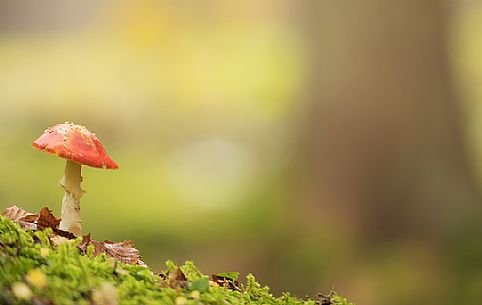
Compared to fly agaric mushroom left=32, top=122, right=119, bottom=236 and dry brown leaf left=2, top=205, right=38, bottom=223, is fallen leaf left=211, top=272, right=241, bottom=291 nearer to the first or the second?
fly agaric mushroom left=32, top=122, right=119, bottom=236

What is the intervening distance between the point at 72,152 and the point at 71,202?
0.83 feet

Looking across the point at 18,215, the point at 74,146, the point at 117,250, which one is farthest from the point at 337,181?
the point at 74,146

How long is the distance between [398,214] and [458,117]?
1156mm

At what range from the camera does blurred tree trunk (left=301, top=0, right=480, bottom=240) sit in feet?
26.1

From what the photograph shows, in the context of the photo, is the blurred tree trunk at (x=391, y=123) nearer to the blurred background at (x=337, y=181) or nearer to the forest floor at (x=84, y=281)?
the blurred background at (x=337, y=181)

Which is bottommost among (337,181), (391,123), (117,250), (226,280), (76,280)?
(76,280)

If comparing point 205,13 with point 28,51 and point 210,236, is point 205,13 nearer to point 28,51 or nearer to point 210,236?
point 28,51

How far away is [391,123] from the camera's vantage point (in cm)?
805

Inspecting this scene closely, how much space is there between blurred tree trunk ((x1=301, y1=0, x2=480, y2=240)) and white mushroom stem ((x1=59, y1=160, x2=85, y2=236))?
554 cm

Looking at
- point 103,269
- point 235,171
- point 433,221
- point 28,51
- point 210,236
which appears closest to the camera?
point 103,269

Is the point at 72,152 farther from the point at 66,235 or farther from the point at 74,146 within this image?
the point at 66,235

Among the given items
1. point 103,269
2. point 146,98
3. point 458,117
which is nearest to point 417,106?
point 458,117

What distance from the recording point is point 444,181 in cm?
809

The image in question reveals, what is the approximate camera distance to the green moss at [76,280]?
188cm
